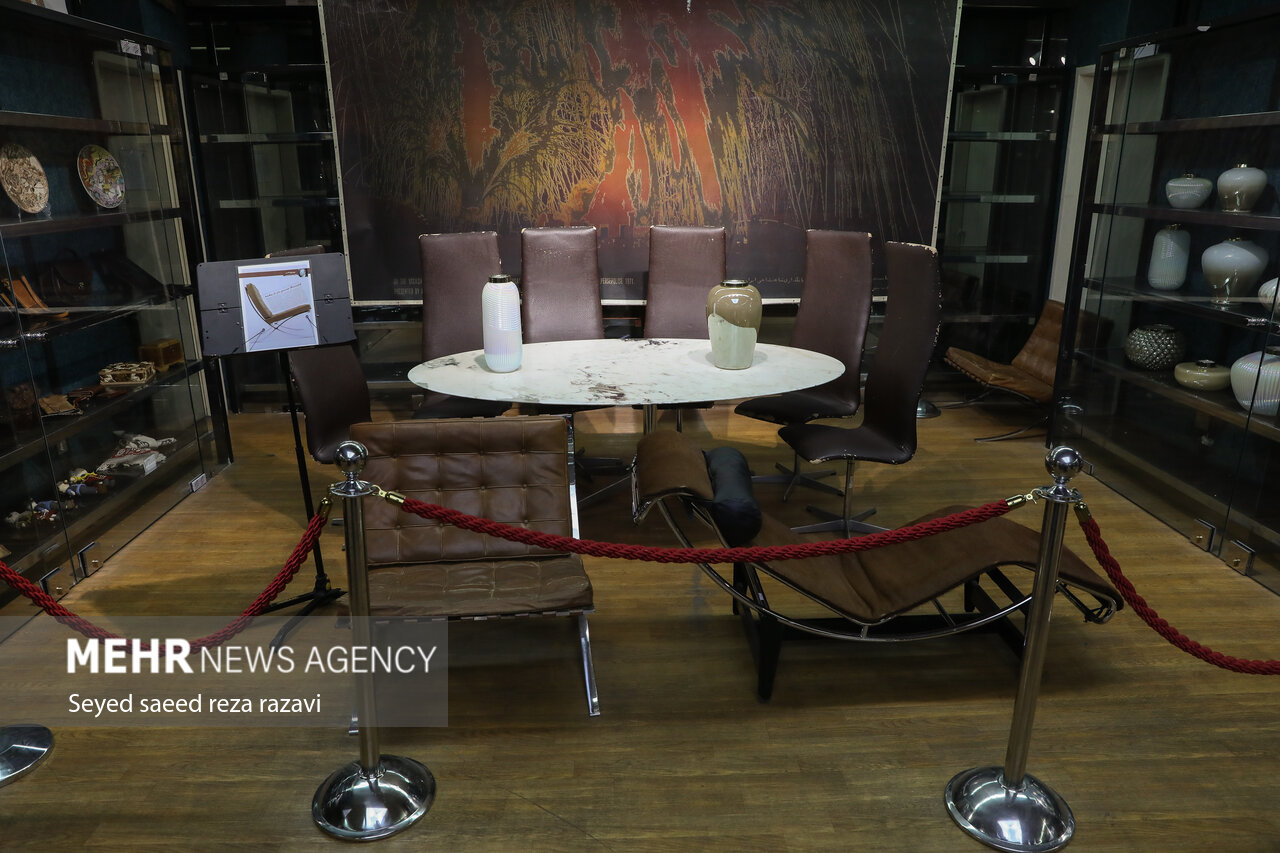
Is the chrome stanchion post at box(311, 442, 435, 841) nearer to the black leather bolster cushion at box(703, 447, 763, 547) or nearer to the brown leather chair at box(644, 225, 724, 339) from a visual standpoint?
the black leather bolster cushion at box(703, 447, 763, 547)

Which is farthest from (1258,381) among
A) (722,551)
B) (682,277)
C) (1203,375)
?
(682,277)

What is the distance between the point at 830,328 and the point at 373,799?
2832mm

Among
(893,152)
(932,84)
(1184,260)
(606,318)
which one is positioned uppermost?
(932,84)

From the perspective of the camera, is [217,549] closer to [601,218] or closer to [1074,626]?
[601,218]

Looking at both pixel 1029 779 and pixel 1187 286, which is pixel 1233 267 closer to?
pixel 1187 286

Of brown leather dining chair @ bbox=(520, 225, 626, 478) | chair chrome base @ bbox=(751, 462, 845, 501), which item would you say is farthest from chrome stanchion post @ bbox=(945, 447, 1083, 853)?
brown leather dining chair @ bbox=(520, 225, 626, 478)

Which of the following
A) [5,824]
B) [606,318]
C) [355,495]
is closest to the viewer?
[355,495]

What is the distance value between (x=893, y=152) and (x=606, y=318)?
6.47 feet

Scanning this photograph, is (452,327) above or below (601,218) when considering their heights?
below

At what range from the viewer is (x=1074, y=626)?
9.62ft

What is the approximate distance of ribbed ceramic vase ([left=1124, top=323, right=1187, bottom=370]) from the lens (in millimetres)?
4020

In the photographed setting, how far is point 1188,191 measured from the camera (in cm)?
382

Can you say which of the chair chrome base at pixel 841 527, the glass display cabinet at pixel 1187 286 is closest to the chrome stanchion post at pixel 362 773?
the chair chrome base at pixel 841 527

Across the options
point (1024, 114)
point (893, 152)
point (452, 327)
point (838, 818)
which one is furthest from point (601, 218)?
point (838, 818)
